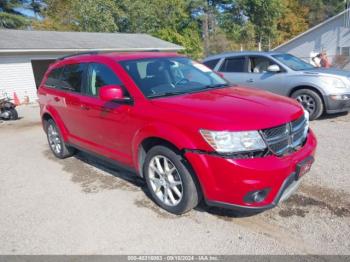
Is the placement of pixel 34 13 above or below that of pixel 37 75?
above

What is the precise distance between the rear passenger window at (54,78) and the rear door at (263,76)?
469 cm

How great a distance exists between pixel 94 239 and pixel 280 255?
5.97 feet

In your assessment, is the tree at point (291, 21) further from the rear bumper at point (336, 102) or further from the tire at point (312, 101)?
the rear bumper at point (336, 102)

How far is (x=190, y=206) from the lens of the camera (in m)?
3.66

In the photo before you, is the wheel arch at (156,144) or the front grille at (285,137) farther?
the wheel arch at (156,144)

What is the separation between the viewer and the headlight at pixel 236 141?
3.16m

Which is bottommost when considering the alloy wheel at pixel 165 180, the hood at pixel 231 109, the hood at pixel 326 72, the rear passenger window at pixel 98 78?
the alloy wheel at pixel 165 180

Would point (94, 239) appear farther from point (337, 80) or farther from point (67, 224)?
point (337, 80)

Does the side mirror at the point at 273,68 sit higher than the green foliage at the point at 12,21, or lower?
lower

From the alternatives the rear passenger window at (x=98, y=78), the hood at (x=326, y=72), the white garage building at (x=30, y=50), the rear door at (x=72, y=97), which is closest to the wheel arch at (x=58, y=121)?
the rear door at (x=72, y=97)

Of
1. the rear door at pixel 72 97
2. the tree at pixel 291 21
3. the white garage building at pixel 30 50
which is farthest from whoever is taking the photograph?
the tree at pixel 291 21

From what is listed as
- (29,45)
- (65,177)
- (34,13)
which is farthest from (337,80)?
(34,13)

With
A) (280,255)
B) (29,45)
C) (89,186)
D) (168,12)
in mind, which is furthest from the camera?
(168,12)

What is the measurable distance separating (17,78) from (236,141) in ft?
50.6
